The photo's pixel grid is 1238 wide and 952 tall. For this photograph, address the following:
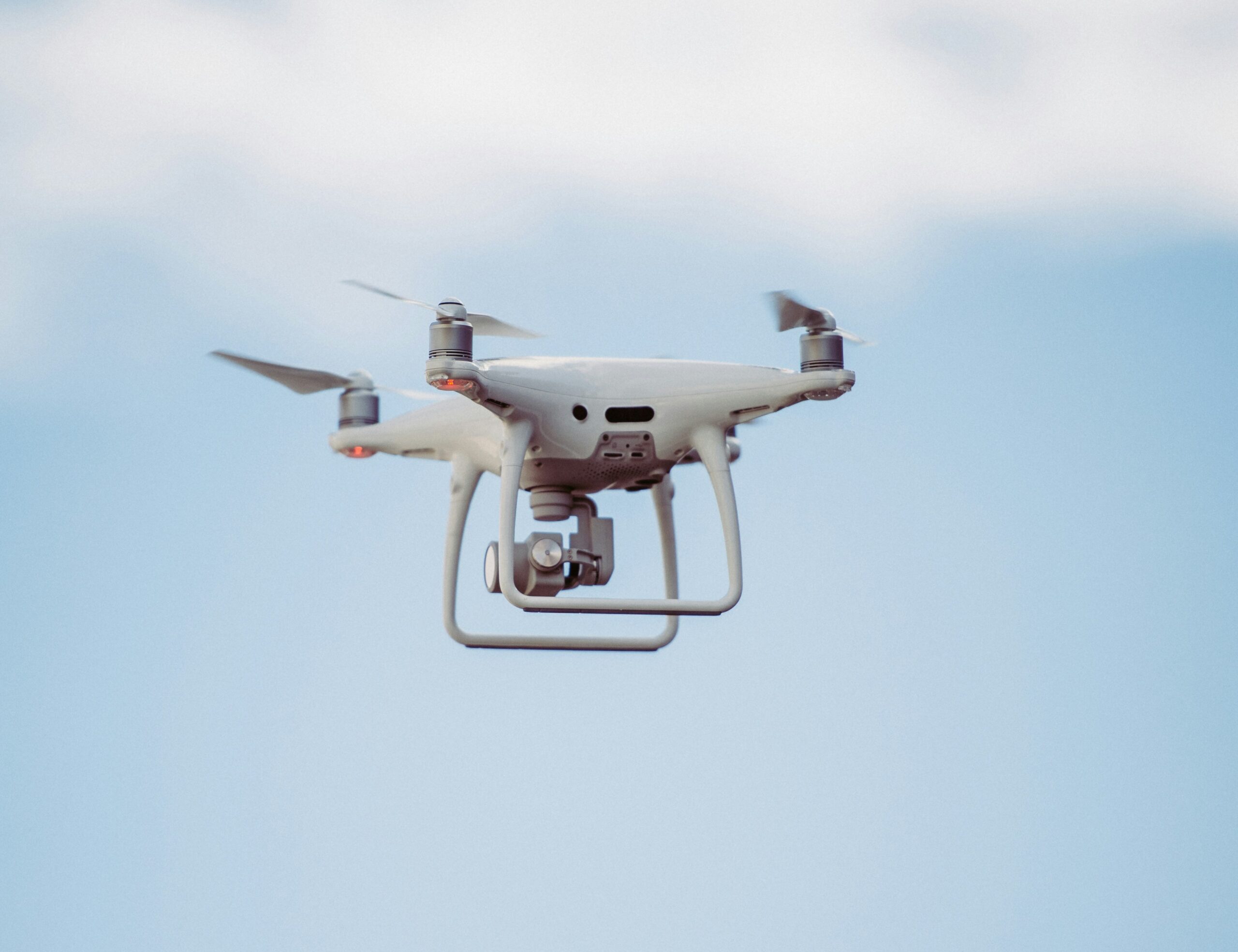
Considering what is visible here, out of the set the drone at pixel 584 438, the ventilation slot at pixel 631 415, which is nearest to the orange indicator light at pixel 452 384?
the drone at pixel 584 438

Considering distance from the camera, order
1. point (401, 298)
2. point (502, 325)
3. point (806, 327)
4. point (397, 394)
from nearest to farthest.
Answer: point (401, 298) < point (806, 327) < point (502, 325) < point (397, 394)

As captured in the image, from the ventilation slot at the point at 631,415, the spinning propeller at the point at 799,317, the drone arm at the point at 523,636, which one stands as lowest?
the drone arm at the point at 523,636

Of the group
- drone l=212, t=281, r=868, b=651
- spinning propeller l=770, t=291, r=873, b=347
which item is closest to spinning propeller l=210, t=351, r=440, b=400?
drone l=212, t=281, r=868, b=651

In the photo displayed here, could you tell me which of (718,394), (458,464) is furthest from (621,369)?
(458,464)

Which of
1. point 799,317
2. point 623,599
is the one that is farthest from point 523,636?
point 799,317

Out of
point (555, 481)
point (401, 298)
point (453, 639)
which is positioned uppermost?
point (401, 298)

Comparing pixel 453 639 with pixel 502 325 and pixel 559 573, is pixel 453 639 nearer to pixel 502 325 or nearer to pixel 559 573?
pixel 559 573

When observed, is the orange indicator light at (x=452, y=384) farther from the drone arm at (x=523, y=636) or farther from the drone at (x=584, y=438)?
the drone arm at (x=523, y=636)
